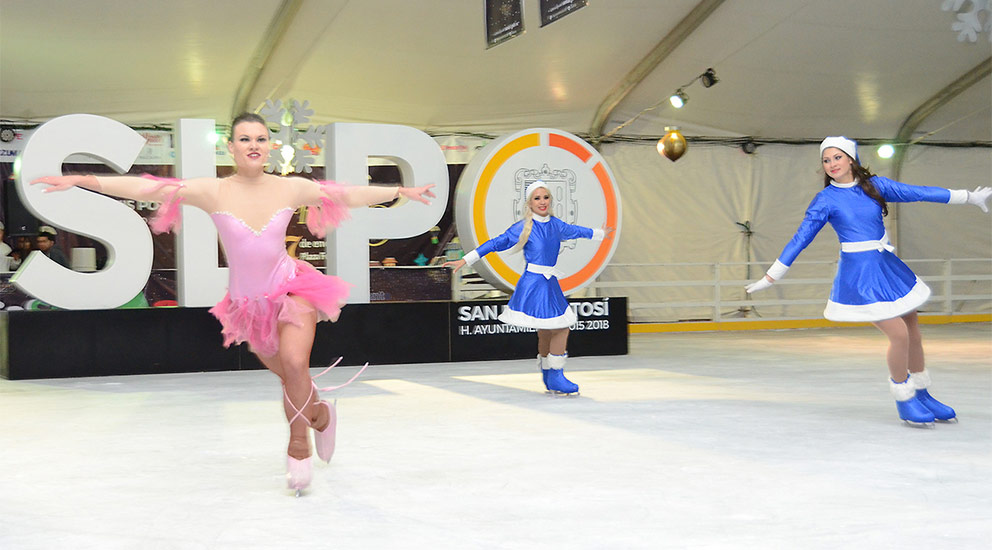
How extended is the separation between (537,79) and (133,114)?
509 cm

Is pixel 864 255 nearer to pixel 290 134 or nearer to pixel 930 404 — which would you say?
pixel 930 404

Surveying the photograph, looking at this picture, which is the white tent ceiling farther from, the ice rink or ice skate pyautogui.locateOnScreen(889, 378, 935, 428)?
ice skate pyautogui.locateOnScreen(889, 378, 935, 428)

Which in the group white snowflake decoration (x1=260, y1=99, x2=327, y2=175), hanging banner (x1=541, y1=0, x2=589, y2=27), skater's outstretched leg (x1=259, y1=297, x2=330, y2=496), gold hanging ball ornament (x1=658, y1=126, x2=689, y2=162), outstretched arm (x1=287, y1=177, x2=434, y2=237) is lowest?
skater's outstretched leg (x1=259, y1=297, x2=330, y2=496)

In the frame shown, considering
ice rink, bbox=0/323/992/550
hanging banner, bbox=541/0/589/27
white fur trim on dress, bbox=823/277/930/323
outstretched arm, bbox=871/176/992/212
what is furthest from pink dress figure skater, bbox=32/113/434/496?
hanging banner, bbox=541/0/589/27

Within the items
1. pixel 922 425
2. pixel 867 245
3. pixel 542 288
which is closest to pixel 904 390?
pixel 922 425

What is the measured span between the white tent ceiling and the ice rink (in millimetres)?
4540

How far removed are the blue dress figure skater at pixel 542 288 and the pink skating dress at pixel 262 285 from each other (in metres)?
2.78

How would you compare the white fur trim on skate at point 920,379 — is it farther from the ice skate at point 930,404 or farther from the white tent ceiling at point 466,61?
the white tent ceiling at point 466,61

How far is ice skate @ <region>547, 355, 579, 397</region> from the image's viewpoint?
6.52 m

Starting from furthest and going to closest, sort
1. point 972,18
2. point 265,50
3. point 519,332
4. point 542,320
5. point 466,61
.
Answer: point 466,61
point 265,50
point 519,332
point 542,320
point 972,18

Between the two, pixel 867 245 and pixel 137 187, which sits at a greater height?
pixel 137 187

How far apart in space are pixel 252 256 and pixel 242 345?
16.5ft

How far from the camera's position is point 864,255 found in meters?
5.04

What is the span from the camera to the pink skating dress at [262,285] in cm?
373
